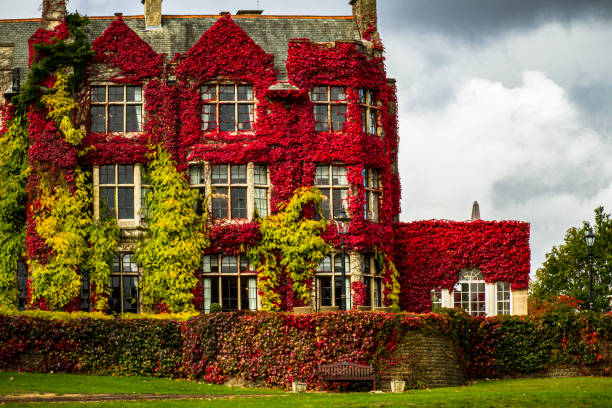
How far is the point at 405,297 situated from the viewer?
55.7 meters

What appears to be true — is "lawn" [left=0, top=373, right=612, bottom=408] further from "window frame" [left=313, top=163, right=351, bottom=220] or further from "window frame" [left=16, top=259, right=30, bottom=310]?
"window frame" [left=313, top=163, right=351, bottom=220]

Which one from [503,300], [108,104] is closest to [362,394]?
[503,300]

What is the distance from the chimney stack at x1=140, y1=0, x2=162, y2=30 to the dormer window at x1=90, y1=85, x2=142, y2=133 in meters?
3.81

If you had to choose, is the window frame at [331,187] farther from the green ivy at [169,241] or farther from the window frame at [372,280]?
the green ivy at [169,241]

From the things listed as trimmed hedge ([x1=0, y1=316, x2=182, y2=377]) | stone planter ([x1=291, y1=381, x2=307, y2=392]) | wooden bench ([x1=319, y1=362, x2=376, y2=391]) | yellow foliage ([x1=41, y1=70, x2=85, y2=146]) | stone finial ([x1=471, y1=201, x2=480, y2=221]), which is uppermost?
yellow foliage ([x1=41, y1=70, x2=85, y2=146])

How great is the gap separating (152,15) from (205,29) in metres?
2.66

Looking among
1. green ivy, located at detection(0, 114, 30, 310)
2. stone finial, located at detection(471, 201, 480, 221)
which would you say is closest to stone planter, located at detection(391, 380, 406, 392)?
stone finial, located at detection(471, 201, 480, 221)

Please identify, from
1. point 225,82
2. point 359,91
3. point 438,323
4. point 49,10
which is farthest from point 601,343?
point 49,10

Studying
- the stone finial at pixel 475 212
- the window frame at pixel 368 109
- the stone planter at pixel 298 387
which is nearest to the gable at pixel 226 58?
the window frame at pixel 368 109

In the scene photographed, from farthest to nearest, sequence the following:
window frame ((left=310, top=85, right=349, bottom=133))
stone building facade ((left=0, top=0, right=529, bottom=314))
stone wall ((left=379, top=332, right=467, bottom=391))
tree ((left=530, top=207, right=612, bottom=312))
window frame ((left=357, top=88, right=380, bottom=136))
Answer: tree ((left=530, top=207, right=612, bottom=312)) < window frame ((left=357, top=88, right=380, bottom=136)) < window frame ((left=310, top=85, right=349, bottom=133)) < stone building facade ((left=0, top=0, right=529, bottom=314)) < stone wall ((left=379, top=332, right=467, bottom=391))

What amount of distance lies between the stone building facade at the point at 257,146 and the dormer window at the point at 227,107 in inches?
2.3

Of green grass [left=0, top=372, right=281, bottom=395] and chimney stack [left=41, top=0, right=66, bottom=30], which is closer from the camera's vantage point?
green grass [left=0, top=372, right=281, bottom=395]

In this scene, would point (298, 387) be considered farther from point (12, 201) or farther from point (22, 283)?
point (12, 201)

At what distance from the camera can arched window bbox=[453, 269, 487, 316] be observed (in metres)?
55.7
